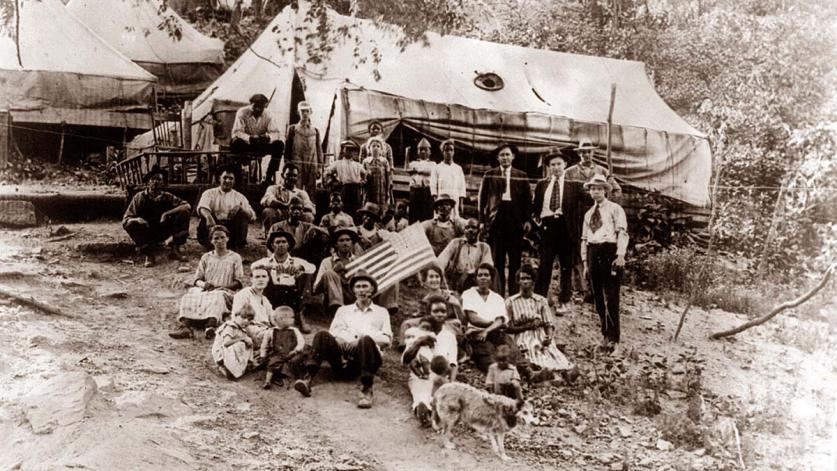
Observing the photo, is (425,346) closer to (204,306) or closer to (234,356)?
(234,356)

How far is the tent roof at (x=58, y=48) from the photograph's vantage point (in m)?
11.8

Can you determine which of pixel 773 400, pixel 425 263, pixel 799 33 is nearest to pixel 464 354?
pixel 425 263

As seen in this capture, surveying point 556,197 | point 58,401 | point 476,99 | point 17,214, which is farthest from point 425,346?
point 476,99

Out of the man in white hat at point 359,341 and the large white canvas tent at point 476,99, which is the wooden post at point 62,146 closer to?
the large white canvas tent at point 476,99

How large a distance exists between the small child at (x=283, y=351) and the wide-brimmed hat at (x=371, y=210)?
1.90 metres

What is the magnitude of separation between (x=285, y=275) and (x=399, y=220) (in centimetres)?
206

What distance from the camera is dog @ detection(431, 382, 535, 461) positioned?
211 inches

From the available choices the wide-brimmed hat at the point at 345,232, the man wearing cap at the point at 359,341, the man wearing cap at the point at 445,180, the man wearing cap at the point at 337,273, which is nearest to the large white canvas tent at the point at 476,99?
the man wearing cap at the point at 445,180

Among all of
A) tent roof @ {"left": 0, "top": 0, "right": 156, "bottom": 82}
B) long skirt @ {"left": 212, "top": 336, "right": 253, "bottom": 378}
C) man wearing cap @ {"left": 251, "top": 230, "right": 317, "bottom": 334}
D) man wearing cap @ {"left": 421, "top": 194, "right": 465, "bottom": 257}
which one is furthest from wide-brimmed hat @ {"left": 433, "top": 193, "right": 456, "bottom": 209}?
tent roof @ {"left": 0, "top": 0, "right": 156, "bottom": 82}

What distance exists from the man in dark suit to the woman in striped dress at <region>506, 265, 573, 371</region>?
99 cm

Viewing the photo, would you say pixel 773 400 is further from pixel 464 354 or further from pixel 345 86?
pixel 345 86

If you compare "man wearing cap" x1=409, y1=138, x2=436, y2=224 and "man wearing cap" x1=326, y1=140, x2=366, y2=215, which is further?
"man wearing cap" x1=409, y1=138, x2=436, y2=224

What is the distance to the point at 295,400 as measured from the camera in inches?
223

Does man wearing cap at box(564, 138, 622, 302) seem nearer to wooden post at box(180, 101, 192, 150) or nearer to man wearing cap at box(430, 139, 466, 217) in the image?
man wearing cap at box(430, 139, 466, 217)
